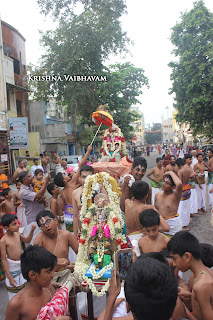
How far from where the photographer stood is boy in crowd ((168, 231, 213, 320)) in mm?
1948

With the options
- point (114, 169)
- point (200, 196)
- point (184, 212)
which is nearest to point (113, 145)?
point (114, 169)

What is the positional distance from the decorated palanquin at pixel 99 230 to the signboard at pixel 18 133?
13.2 metres

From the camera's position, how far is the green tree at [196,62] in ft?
60.4

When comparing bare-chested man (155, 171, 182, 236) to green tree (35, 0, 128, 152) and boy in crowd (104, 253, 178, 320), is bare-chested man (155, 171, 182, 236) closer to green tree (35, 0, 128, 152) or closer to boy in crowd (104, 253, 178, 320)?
boy in crowd (104, 253, 178, 320)

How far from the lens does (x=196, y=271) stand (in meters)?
2.13

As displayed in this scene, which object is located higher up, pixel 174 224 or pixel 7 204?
pixel 7 204

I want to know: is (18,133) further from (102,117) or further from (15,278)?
(15,278)

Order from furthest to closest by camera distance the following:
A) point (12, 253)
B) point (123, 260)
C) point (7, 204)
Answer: point (7, 204) < point (12, 253) < point (123, 260)

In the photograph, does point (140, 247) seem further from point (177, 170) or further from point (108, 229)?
point (177, 170)

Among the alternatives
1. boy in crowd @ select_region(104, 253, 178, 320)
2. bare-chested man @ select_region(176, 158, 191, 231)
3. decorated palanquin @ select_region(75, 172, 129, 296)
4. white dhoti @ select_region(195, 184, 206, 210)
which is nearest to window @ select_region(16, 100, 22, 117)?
white dhoti @ select_region(195, 184, 206, 210)

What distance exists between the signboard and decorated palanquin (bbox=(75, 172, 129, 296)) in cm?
1324

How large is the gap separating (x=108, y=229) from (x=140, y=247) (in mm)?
476

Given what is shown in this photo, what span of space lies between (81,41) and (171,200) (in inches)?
623

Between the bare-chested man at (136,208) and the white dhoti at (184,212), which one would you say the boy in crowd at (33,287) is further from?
the white dhoti at (184,212)
